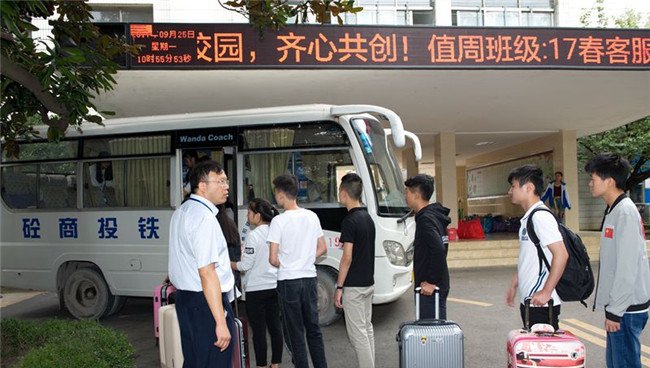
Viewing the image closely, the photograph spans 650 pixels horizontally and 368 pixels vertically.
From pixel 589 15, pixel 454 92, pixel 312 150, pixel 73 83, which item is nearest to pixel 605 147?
pixel 589 15

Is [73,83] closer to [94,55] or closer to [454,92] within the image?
[94,55]

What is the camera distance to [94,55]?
199 inches

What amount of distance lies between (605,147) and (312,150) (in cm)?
1554

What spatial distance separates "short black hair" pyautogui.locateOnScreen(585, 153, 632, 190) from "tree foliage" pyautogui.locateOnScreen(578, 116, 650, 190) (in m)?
15.4

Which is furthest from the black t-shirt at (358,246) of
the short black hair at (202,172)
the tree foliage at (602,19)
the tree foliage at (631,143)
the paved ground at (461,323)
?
the tree foliage at (602,19)

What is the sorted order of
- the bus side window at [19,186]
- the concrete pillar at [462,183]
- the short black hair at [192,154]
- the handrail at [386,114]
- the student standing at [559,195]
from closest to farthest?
1. the handrail at [386,114]
2. the short black hair at [192,154]
3. the bus side window at [19,186]
4. the student standing at [559,195]
5. the concrete pillar at [462,183]

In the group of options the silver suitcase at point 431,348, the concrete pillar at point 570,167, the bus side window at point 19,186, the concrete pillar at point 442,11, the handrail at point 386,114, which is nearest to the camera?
the silver suitcase at point 431,348

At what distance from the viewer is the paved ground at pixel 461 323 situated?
18.3ft

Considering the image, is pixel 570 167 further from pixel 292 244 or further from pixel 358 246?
pixel 292 244

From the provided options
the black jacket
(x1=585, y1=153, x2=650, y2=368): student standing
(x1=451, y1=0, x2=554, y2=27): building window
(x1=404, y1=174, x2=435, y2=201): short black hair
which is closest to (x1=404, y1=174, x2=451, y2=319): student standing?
the black jacket

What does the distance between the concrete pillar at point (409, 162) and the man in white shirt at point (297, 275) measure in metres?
13.6

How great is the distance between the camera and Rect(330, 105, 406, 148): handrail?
19.8ft

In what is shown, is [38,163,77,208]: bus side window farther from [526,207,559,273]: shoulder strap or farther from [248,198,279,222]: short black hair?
[526,207,559,273]: shoulder strap

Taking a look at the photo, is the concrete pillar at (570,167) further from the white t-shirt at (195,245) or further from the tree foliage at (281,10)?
the white t-shirt at (195,245)
